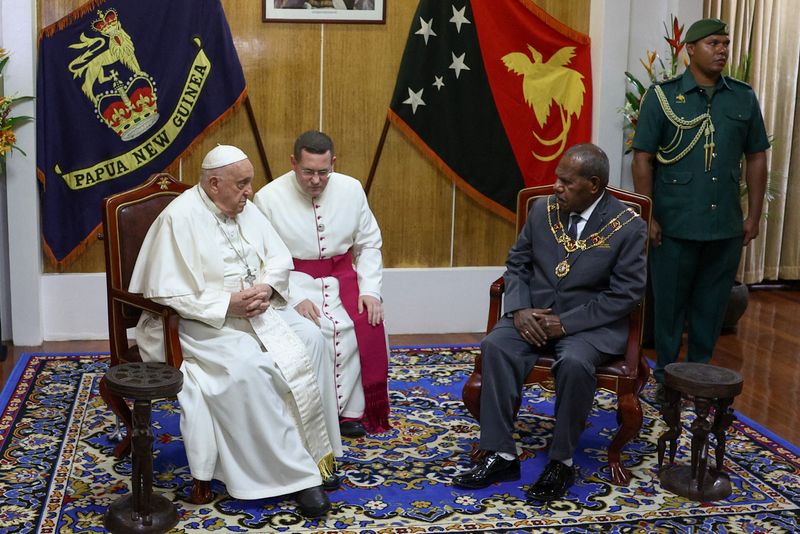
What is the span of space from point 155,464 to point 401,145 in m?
2.73

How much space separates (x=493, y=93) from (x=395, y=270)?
1227 millimetres

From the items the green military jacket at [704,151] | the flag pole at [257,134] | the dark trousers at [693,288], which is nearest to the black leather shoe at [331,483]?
the dark trousers at [693,288]

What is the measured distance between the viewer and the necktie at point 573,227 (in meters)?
3.92

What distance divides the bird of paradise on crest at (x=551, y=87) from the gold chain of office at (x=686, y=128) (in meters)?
1.32

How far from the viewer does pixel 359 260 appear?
4422mm

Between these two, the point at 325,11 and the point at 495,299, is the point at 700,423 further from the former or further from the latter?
the point at 325,11

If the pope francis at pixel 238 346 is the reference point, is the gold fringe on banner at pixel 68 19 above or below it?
above

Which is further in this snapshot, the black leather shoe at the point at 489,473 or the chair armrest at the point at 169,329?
the black leather shoe at the point at 489,473

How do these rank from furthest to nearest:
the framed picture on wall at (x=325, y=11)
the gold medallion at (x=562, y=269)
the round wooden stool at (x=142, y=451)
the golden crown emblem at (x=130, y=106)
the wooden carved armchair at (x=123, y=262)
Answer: the framed picture on wall at (x=325, y=11), the golden crown emblem at (x=130, y=106), the gold medallion at (x=562, y=269), the wooden carved armchair at (x=123, y=262), the round wooden stool at (x=142, y=451)

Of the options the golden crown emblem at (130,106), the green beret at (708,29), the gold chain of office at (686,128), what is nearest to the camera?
the green beret at (708,29)

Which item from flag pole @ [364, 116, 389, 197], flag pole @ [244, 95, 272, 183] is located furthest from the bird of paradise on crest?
flag pole @ [244, 95, 272, 183]

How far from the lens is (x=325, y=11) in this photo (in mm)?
5629

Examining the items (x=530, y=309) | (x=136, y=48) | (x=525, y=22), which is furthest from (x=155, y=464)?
(x=525, y=22)

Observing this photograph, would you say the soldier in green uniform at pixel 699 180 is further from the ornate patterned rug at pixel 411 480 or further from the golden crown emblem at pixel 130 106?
the golden crown emblem at pixel 130 106
